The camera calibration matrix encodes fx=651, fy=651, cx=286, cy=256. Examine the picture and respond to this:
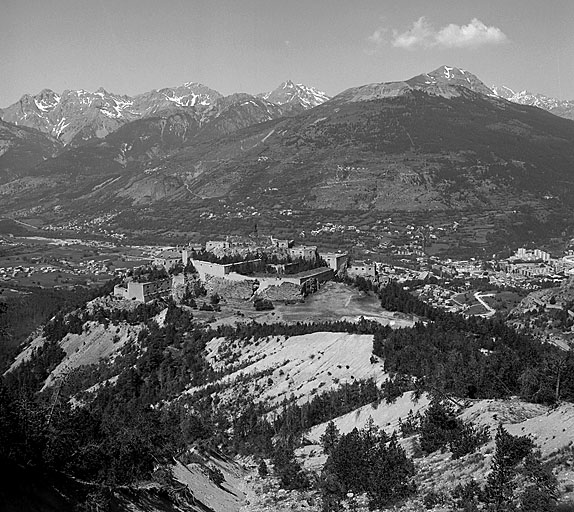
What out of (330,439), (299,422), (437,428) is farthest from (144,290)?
(437,428)

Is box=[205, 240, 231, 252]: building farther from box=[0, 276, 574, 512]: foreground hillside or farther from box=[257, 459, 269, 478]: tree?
box=[257, 459, 269, 478]: tree

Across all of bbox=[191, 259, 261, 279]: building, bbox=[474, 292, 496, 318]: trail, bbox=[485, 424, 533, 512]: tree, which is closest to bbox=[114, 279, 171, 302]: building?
bbox=[191, 259, 261, 279]: building

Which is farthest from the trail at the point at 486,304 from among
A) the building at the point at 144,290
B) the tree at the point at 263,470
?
the tree at the point at 263,470

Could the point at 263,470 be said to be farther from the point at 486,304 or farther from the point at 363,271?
the point at 486,304

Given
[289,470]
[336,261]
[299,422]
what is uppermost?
[336,261]

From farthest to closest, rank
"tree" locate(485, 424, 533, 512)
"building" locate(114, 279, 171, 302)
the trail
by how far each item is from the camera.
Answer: the trail
"building" locate(114, 279, 171, 302)
"tree" locate(485, 424, 533, 512)

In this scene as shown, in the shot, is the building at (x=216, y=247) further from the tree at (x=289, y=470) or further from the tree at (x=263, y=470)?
the tree at (x=263, y=470)

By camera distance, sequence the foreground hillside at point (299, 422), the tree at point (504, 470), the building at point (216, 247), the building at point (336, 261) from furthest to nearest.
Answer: the building at point (216, 247)
the building at point (336, 261)
the foreground hillside at point (299, 422)
the tree at point (504, 470)

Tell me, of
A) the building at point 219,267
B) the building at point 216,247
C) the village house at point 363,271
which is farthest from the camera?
the building at point 216,247

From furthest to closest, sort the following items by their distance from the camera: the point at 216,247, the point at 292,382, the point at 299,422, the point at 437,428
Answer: the point at 216,247 < the point at 292,382 < the point at 299,422 < the point at 437,428

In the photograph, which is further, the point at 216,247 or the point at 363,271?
the point at 216,247
